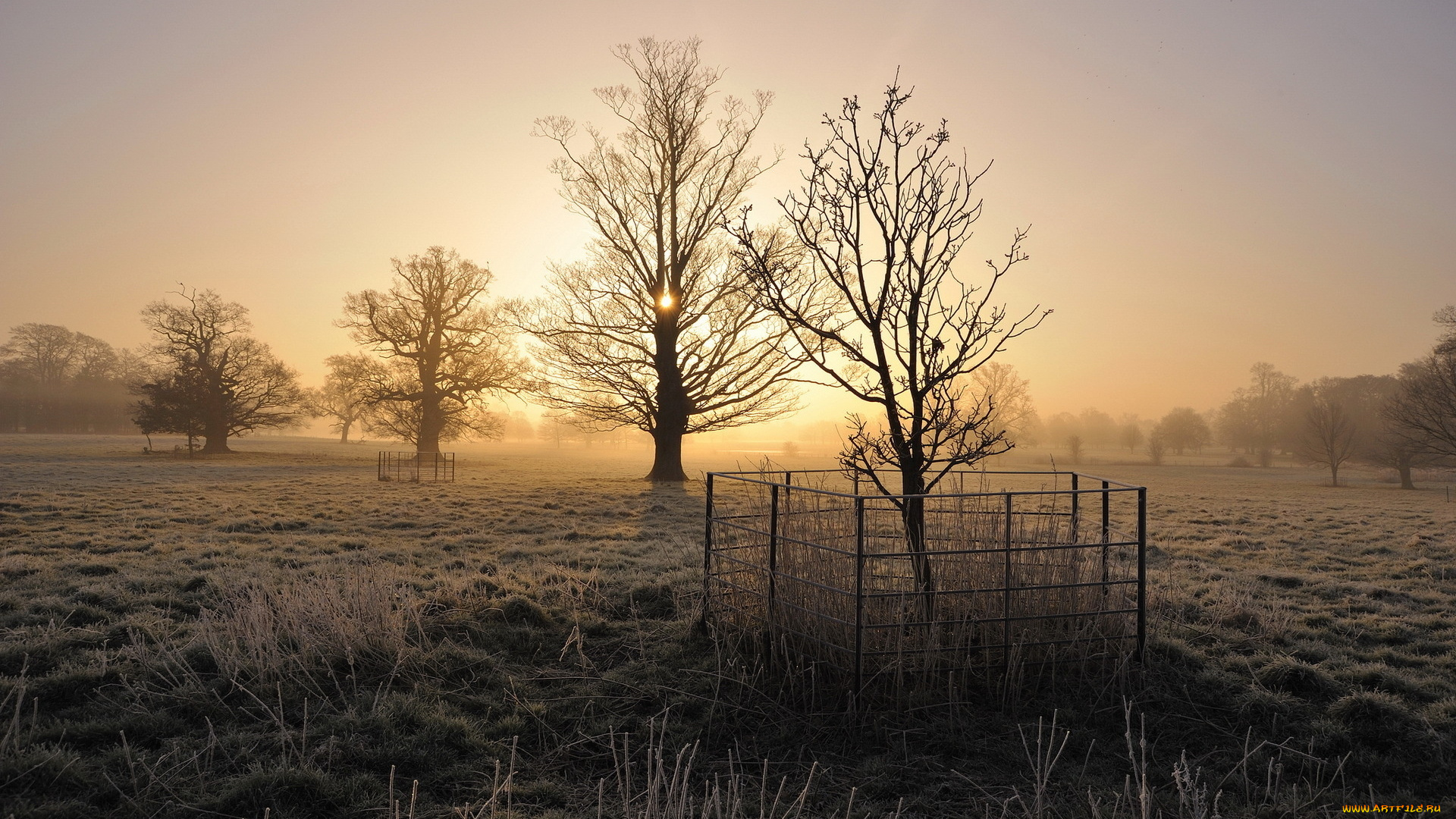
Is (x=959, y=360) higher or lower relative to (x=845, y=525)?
higher

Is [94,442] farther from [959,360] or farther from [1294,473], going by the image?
[1294,473]

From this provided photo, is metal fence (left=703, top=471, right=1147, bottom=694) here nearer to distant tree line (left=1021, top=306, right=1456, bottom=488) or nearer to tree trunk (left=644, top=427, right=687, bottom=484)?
tree trunk (left=644, top=427, right=687, bottom=484)

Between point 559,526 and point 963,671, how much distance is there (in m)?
10.3

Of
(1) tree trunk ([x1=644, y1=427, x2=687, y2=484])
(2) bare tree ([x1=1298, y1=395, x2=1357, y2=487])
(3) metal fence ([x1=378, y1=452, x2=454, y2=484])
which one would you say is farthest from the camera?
(2) bare tree ([x1=1298, y1=395, x2=1357, y2=487])

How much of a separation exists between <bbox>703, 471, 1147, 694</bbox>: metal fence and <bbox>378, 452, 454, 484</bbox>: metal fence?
19.9 m

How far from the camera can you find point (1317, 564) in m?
10.9

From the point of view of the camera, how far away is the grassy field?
3.46 m

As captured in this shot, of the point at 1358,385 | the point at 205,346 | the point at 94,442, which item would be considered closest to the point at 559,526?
the point at 205,346

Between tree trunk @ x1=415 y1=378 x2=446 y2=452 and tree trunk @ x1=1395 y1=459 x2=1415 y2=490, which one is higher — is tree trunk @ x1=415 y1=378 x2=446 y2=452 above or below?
above

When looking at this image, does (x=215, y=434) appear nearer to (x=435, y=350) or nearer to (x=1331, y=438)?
(x=435, y=350)

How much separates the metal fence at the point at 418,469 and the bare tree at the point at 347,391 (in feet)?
11.5

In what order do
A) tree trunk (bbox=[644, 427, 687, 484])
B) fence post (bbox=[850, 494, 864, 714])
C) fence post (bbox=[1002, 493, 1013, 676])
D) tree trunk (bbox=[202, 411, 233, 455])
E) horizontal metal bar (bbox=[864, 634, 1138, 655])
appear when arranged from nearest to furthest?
fence post (bbox=[850, 494, 864, 714])
horizontal metal bar (bbox=[864, 634, 1138, 655])
fence post (bbox=[1002, 493, 1013, 676])
tree trunk (bbox=[644, 427, 687, 484])
tree trunk (bbox=[202, 411, 233, 455])

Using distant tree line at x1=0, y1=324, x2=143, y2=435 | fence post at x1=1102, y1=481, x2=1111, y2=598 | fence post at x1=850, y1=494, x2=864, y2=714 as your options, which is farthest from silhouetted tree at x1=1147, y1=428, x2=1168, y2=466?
distant tree line at x1=0, y1=324, x2=143, y2=435

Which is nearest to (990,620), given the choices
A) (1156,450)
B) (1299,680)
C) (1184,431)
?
(1299,680)
